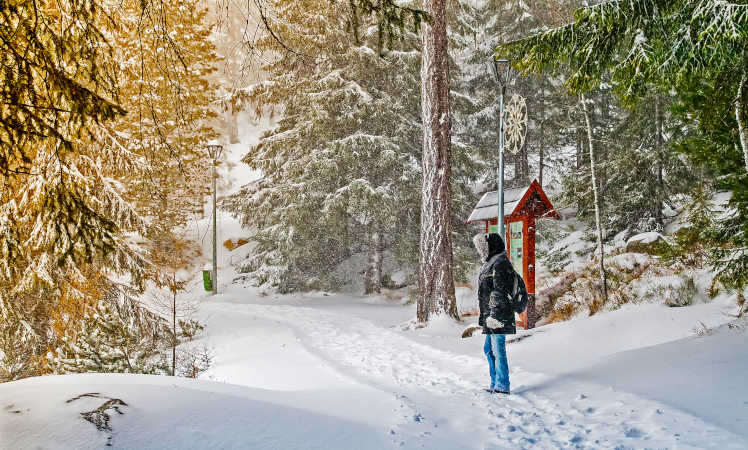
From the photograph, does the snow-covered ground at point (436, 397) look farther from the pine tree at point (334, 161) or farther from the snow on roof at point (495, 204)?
the pine tree at point (334, 161)

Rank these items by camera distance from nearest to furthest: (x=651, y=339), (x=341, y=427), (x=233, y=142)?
(x=341, y=427), (x=651, y=339), (x=233, y=142)

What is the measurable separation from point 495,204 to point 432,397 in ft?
20.7

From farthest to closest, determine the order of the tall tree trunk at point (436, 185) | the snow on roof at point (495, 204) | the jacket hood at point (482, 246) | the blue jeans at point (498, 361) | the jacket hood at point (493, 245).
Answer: the tall tree trunk at point (436, 185)
the snow on roof at point (495, 204)
the jacket hood at point (482, 246)
the jacket hood at point (493, 245)
the blue jeans at point (498, 361)

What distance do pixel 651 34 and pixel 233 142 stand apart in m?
47.8

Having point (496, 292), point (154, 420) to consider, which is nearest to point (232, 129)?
point (496, 292)

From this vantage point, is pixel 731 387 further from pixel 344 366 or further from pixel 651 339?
pixel 344 366

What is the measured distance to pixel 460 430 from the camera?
376cm

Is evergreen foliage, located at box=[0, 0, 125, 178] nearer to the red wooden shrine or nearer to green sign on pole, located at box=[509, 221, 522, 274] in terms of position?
the red wooden shrine

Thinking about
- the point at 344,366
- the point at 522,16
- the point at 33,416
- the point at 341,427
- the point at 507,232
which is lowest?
the point at 344,366

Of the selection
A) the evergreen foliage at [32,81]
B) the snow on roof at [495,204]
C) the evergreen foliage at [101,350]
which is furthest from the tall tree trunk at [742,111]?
the evergreen foliage at [101,350]

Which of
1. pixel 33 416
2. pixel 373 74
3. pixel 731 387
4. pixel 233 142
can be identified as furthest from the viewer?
pixel 233 142

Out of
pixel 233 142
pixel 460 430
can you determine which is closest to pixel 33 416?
pixel 460 430

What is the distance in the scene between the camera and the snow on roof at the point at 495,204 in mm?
10008

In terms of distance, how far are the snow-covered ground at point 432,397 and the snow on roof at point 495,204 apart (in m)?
2.81
